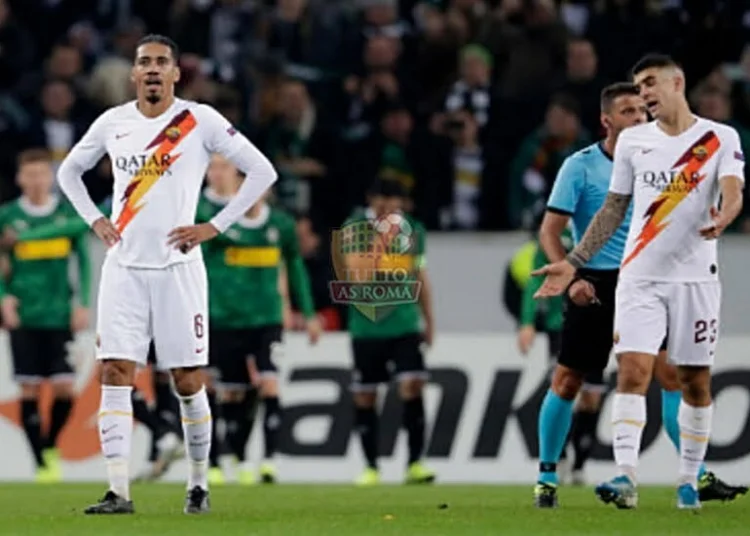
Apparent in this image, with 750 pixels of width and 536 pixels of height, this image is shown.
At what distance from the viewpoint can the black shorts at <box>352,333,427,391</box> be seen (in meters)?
20.0

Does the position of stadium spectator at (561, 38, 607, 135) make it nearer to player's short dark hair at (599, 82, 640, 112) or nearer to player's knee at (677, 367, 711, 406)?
player's short dark hair at (599, 82, 640, 112)

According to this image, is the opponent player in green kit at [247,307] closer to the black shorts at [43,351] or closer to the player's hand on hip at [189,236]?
the black shorts at [43,351]

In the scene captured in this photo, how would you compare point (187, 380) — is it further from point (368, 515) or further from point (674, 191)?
point (674, 191)

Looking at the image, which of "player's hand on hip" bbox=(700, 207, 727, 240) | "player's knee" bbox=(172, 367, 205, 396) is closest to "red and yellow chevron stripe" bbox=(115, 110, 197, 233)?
"player's knee" bbox=(172, 367, 205, 396)

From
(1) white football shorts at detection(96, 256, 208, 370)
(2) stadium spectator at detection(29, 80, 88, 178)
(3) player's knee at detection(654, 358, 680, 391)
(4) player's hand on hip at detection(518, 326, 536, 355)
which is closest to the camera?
(1) white football shorts at detection(96, 256, 208, 370)

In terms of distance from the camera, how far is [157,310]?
1399 cm

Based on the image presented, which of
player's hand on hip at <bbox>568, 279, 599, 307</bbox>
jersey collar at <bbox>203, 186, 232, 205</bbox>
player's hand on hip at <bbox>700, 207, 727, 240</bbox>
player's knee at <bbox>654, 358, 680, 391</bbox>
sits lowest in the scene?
player's knee at <bbox>654, 358, 680, 391</bbox>

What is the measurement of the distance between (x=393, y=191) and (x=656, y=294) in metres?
5.91

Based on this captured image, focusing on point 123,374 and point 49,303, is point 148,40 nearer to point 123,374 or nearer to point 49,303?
point 123,374

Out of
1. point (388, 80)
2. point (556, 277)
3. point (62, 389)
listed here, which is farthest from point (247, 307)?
point (556, 277)

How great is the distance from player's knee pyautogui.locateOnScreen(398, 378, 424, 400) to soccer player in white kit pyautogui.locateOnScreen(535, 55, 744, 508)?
607cm

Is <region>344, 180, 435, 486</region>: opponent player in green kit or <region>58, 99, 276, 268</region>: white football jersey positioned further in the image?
<region>344, 180, 435, 486</region>: opponent player in green kit

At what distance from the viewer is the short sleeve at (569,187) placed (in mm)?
14883

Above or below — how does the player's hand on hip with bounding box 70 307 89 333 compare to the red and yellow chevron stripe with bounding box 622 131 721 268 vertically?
below
